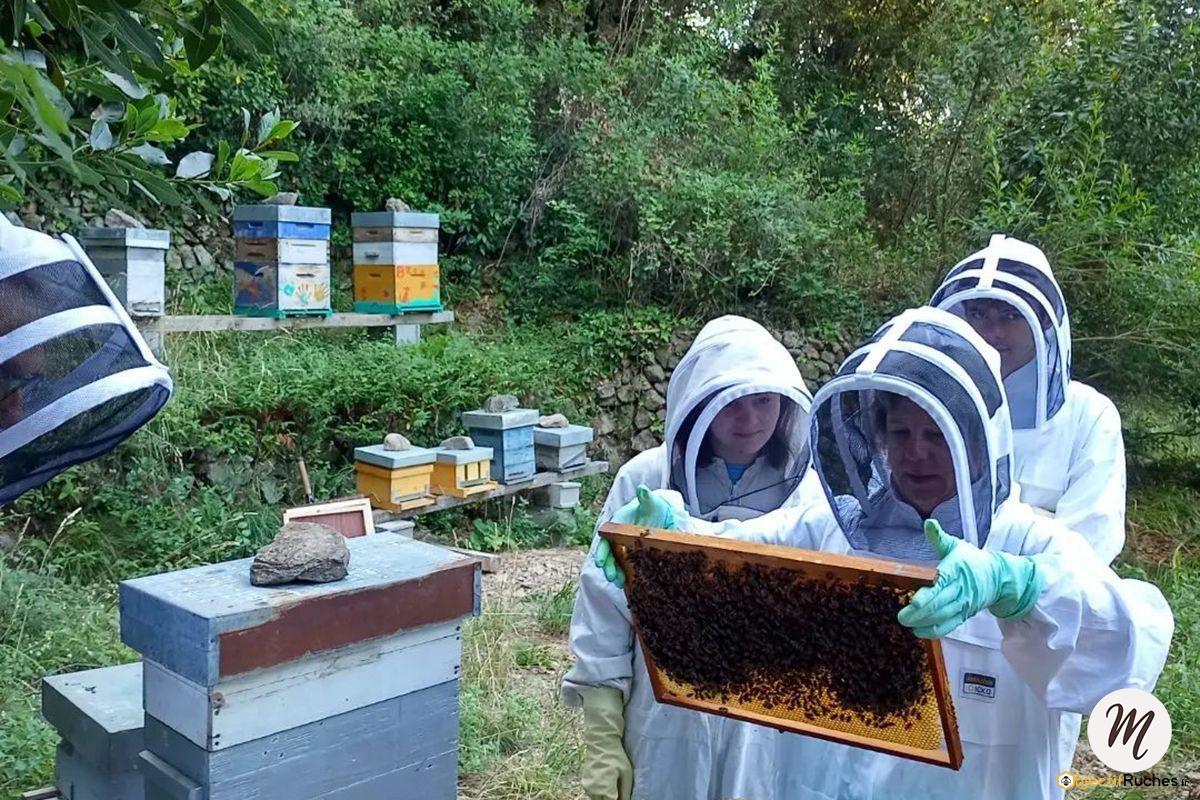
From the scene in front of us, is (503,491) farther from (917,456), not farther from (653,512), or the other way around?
(917,456)

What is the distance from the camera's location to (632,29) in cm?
1262

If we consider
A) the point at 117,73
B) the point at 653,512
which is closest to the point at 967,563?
the point at 653,512

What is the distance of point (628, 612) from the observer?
2.49 metres

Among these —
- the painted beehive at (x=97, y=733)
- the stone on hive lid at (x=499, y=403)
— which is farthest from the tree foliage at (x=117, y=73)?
the stone on hive lid at (x=499, y=403)

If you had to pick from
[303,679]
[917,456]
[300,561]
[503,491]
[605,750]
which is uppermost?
[917,456]

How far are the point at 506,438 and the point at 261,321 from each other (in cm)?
195

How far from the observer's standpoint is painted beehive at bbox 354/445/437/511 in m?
6.48

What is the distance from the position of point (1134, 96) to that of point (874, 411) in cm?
754

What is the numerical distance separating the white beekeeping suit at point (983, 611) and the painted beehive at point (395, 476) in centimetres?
451

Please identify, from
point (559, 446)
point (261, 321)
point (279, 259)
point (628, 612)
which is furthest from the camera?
point (559, 446)

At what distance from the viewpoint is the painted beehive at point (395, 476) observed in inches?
255

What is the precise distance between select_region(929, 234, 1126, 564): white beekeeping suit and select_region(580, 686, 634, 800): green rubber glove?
1756 mm

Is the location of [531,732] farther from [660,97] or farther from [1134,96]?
[660,97]

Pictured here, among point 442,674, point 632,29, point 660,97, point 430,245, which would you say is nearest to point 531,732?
point 442,674
